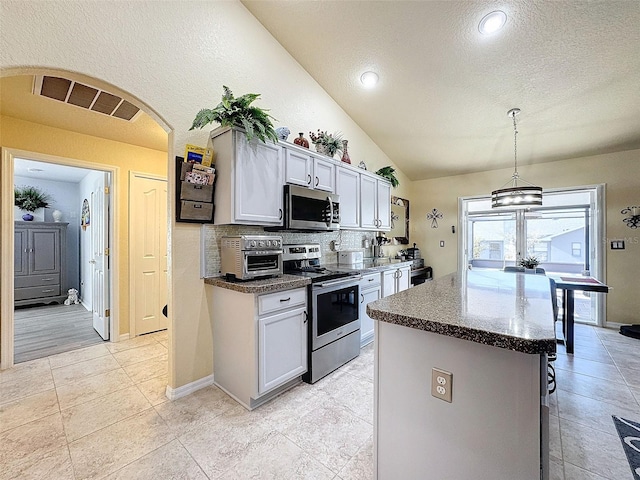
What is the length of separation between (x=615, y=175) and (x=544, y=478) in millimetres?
5039

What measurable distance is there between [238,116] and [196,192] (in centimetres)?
71

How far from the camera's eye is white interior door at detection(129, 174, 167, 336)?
361cm

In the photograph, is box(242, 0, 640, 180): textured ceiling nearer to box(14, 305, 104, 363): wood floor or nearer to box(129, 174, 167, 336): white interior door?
box(129, 174, 167, 336): white interior door

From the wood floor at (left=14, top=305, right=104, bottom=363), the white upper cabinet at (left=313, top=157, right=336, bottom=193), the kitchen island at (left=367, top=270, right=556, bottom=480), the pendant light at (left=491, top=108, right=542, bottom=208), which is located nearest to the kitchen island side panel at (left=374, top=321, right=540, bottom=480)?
the kitchen island at (left=367, top=270, right=556, bottom=480)

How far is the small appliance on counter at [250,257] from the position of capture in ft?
7.18

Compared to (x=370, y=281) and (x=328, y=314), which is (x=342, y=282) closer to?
(x=328, y=314)

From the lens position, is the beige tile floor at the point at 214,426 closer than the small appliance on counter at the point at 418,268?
Yes

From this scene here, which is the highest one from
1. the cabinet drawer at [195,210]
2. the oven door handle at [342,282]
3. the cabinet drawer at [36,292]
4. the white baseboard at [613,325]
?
the cabinet drawer at [195,210]

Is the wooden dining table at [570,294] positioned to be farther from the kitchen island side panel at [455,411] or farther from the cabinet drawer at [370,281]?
the kitchen island side panel at [455,411]

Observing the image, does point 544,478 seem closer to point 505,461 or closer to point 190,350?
point 505,461

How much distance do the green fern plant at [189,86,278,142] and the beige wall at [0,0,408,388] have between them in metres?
0.33

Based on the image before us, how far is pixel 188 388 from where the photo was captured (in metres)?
2.32

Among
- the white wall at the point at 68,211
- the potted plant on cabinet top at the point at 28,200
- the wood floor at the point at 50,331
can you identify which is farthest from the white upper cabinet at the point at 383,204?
the potted plant on cabinet top at the point at 28,200

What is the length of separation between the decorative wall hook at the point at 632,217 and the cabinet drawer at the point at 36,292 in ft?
32.2
